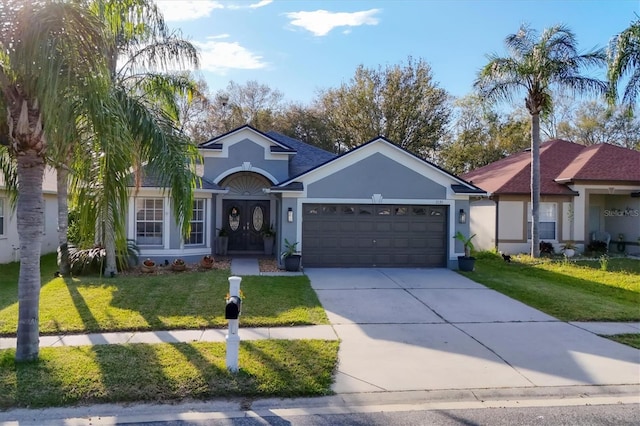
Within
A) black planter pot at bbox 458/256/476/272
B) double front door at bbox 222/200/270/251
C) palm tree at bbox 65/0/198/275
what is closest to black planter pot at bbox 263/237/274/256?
double front door at bbox 222/200/270/251

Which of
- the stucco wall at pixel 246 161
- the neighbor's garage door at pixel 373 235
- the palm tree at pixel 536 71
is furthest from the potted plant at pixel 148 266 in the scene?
the palm tree at pixel 536 71

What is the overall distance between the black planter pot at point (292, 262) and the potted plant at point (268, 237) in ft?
14.1

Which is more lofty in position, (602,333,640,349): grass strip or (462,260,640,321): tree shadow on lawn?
(462,260,640,321): tree shadow on lawn

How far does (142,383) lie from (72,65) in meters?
3.83

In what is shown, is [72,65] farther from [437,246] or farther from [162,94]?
[437,246]

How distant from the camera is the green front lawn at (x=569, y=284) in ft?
30.3

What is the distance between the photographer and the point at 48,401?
476 centimetres

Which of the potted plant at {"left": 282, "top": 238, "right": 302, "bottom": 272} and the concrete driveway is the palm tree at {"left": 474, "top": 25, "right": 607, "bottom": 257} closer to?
the concrete driveway

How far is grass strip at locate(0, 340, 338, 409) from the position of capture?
4926 millimetres

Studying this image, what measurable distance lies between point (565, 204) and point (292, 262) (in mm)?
12796

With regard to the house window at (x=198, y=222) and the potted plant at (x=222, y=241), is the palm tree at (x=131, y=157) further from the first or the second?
the potted plant at (x=222, y=241)

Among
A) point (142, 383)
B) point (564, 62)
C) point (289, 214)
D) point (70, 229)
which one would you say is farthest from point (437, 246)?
A: point (70, 229)

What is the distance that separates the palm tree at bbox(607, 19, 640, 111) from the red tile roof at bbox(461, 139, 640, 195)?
6.42 meters

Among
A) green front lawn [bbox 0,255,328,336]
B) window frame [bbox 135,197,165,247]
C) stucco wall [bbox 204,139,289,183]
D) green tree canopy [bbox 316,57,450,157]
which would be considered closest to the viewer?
green front lawn [bbox 0,255,328,336]
